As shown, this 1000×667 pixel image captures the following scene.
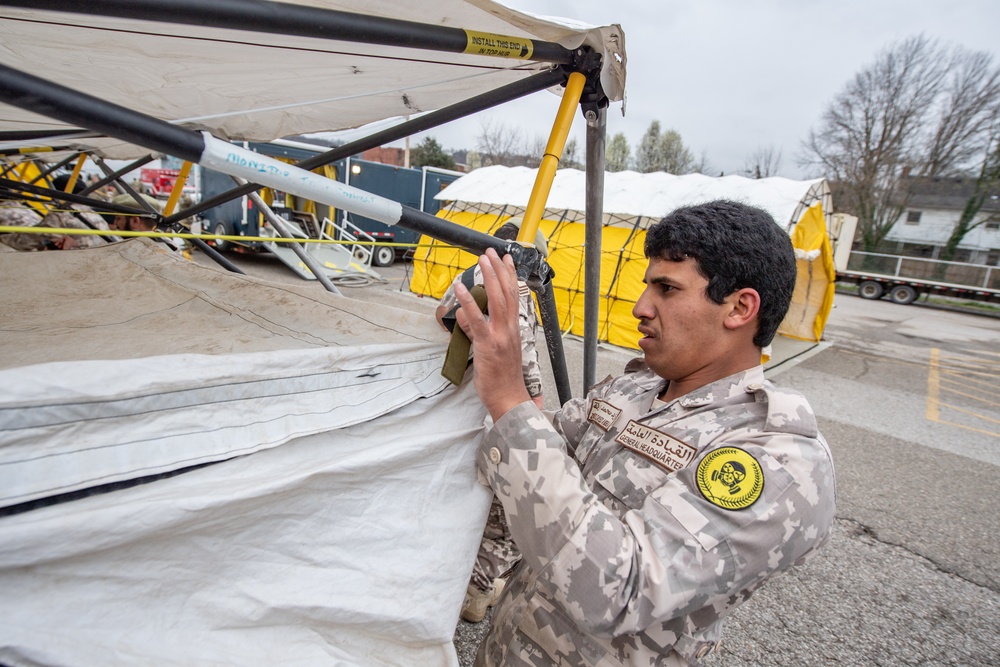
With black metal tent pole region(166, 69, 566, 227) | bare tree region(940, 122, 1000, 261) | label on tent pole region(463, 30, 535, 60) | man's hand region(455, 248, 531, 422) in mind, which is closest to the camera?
man's hand region(455, 248, 531, 422)

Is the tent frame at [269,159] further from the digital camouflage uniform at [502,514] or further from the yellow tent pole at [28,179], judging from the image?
the yellow tent pole at [28,179]

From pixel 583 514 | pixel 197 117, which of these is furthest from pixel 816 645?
pixel 197 117

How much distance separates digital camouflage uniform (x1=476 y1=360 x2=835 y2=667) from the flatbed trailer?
20.4 metres

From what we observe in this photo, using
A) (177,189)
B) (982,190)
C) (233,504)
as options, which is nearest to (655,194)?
(177,189)

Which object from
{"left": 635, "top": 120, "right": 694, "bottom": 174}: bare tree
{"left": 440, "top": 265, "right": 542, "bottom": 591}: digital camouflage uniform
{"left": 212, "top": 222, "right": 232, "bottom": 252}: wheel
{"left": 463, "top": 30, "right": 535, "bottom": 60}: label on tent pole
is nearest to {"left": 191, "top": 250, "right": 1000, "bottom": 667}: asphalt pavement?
{"left": 440, "top": 265, "right": 542, "bottom": 591}: digital camouflage uniform

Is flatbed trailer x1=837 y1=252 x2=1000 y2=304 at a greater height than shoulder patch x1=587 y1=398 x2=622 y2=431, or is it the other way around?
shoulder patch x1=587 y1=398 x2=622 y2=431

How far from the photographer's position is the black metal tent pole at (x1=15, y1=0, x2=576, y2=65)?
0.72 m

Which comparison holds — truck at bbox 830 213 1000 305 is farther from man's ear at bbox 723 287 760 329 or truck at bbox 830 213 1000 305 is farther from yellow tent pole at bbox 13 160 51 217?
yellow tent pole at bbox 13 160 51 217

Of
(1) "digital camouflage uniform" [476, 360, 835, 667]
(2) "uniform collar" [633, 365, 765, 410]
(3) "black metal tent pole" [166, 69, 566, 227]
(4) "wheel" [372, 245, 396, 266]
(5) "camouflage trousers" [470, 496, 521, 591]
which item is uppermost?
(3) "black metal tent pole" [166, 69, 566, 227]

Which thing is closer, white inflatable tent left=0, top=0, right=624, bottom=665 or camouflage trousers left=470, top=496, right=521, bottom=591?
white inflatable tent left=0, top=0, right=624, bottom=665

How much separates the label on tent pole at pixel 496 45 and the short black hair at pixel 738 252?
21.5 inches

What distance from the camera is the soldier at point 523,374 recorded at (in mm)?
1270

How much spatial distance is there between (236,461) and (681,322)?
96 cm

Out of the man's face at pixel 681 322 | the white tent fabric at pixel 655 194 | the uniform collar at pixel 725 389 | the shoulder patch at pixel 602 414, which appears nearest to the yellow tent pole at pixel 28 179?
the shoulder patch at pixel 602 414
